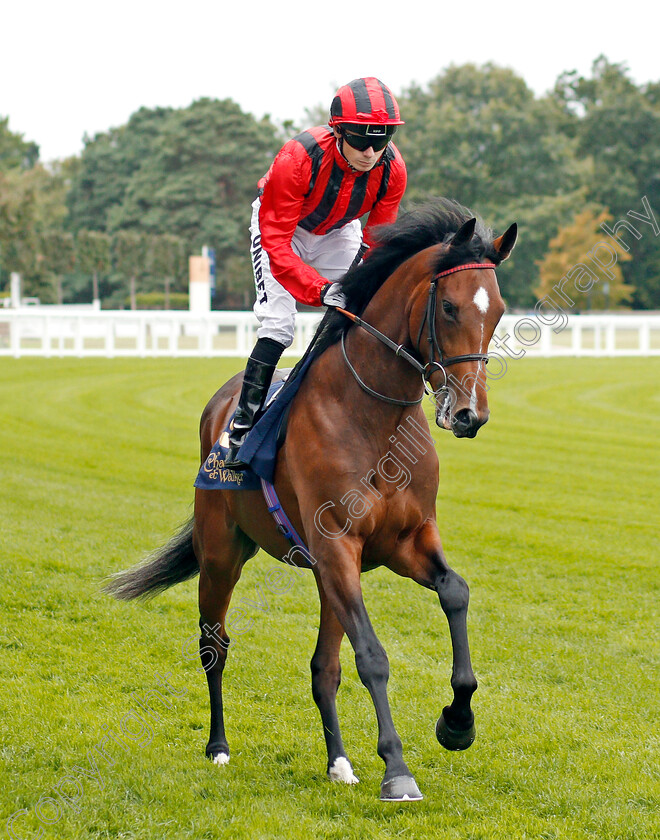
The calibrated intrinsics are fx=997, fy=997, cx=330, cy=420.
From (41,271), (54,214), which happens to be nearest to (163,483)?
(41,271)

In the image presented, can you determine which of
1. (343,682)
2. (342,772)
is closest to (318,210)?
(342,772)

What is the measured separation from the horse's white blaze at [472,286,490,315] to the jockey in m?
0.70

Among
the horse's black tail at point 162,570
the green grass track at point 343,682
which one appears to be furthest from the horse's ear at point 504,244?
the horse's black tail at point 162,570

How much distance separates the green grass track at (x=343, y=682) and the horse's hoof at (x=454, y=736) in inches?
8.7

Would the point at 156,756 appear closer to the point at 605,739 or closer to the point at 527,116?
the point at 605,739

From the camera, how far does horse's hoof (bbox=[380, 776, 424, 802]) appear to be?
3.30m

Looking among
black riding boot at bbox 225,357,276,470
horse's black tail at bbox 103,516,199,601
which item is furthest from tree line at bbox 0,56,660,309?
black riding boot at bbox 225,357,276,470

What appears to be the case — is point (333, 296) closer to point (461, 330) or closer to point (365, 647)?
point (461, 330)

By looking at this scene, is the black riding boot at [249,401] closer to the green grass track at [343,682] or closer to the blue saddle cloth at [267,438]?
the blue saddle cloth at [267,438]

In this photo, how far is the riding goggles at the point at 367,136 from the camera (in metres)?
3.86

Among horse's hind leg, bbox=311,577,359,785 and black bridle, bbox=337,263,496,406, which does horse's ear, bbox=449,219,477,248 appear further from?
horse's hind leg, bbox=311,577,359,785

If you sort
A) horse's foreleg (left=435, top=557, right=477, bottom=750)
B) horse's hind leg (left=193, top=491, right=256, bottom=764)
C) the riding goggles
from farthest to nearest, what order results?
horse's hind leg (left=193, top=491, right=256, bottom=764) → the riding goggles → horse's foreleg (left=435, top=557, right=477, bottom=750)

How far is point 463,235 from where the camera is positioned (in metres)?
3.46

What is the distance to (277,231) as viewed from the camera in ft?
13.4
